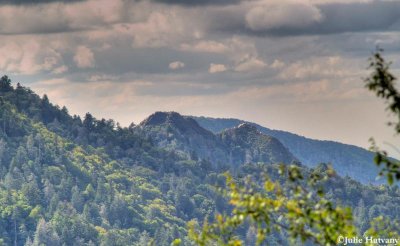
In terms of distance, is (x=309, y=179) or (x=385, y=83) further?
(x=309, y=179)

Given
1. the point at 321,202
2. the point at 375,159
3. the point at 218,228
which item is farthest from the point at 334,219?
the point at 218,228

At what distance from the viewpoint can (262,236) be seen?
96.4ft

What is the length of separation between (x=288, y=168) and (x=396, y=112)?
390 centimetres

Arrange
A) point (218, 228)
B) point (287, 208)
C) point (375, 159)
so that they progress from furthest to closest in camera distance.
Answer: point (218, 228), point (287, 208), point (375, 159)

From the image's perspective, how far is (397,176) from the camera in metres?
27.0

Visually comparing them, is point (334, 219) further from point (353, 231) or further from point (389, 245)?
point (389, 245)

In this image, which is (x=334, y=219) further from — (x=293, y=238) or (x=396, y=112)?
(x=396, y=112)

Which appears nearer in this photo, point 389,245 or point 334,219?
point 334,219

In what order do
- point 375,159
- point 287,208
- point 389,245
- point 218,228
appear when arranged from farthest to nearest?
point 389,245, point 218,228, point 287,208, point 375,159

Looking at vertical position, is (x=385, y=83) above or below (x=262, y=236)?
above

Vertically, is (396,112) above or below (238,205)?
above

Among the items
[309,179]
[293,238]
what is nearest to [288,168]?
[309,179]

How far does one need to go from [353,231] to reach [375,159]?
3.15 m

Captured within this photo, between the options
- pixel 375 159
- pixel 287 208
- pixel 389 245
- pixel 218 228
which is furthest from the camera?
pixel 389 245
